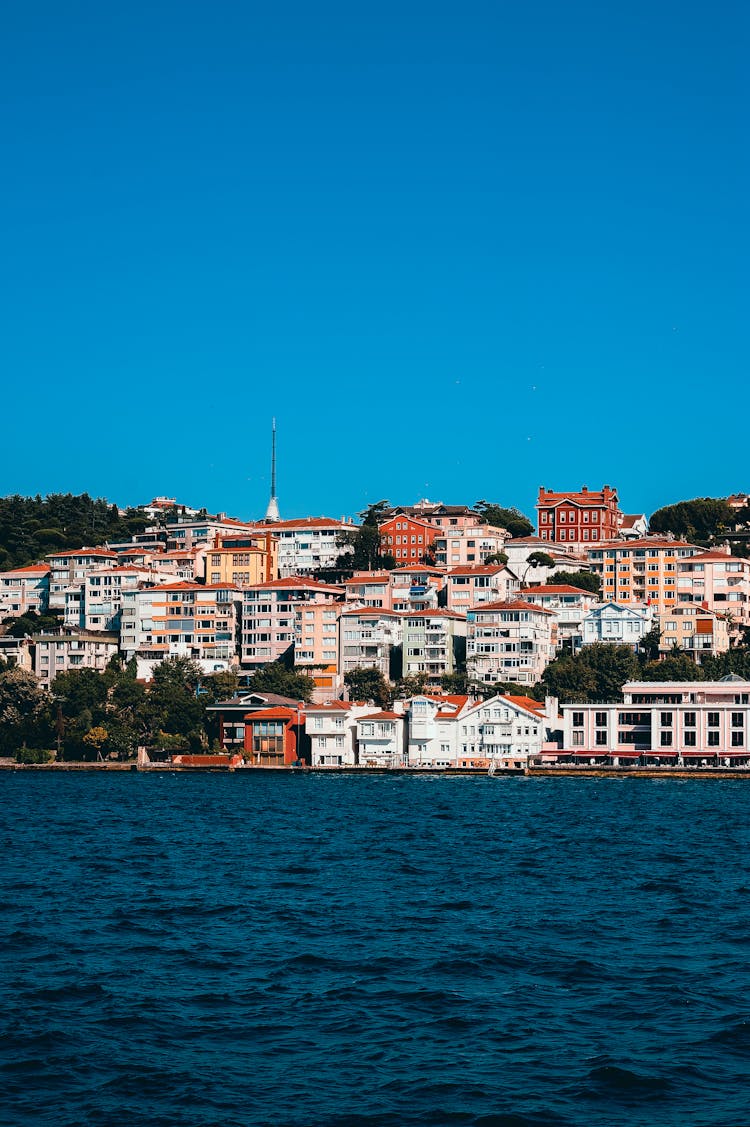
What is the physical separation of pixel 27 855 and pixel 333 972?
2053 centimetres

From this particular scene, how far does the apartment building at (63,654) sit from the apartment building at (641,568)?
38.2 metres

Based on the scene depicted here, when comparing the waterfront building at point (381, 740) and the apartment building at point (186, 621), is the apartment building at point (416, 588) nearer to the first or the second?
the apartment building at point (186, 621)

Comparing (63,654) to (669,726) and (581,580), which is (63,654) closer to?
(581,580)

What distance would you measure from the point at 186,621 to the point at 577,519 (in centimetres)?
3975

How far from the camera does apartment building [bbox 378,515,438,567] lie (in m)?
133

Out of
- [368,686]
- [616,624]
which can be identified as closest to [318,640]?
[368,686]

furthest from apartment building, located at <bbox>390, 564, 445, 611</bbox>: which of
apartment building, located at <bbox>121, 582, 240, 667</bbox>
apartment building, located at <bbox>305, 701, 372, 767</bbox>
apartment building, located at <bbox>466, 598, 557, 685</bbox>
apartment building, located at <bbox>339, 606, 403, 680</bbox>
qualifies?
apartment building, located at <bbox>305, 701, 372, 767</bbox>

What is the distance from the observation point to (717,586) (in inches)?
4555

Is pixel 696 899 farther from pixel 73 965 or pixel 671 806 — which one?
pixel 671 806

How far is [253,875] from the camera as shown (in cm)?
3950

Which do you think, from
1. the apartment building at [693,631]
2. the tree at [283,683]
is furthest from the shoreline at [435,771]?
the apartment building at [693,631]

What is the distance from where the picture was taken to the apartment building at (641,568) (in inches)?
4619

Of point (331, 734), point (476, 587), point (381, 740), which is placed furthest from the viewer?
point (476, 587)

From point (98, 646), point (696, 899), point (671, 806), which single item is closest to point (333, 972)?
point (696, 899)
